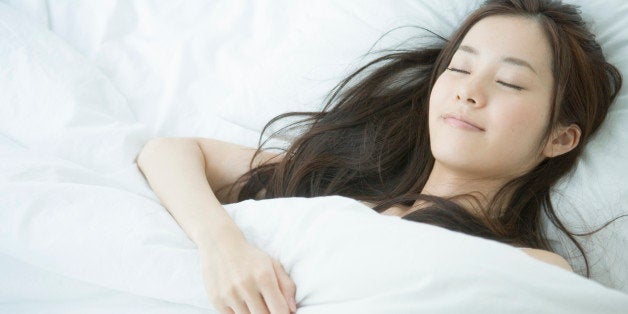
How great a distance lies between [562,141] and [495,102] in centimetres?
21

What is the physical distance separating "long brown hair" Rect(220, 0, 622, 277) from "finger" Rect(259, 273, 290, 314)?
328mm

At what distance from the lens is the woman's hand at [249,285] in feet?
2.64

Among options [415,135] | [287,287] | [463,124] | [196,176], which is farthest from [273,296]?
[415,135]

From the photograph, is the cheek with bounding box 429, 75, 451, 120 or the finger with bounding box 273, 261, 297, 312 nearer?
the finger with bounding box 273, 261, 297, 312

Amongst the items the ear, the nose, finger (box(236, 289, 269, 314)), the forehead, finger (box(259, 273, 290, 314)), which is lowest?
finger (box(236, 289, 269, 314))

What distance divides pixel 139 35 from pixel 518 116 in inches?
36.9

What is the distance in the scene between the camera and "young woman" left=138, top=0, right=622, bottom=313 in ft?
3.27

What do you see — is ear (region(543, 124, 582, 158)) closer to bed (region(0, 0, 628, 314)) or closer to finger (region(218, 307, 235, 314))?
bed (region(0, 0, 628, 314))

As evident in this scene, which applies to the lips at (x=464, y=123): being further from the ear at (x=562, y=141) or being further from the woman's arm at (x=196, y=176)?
the woman's arm at (x=196, y=176)

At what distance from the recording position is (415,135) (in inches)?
50.9

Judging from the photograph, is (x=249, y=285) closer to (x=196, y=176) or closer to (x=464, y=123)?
(x=196, y=176)

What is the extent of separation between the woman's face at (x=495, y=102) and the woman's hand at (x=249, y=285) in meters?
0.41

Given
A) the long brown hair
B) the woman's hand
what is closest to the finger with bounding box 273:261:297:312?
the woman's hand

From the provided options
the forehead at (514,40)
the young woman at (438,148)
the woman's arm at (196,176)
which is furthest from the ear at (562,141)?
the woman's arm at (196,176)
